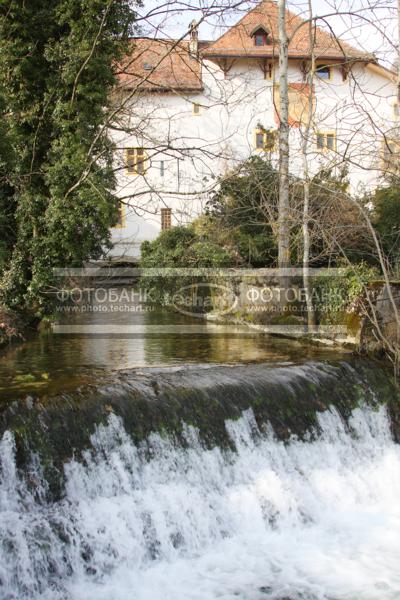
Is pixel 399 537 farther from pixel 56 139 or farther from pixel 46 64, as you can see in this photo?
pixel 46 64

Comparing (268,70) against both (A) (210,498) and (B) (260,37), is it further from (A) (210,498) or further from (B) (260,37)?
(A) (210,498)

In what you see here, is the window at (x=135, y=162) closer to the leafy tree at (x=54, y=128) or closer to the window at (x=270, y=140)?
the leafy tree at (x=54, y=128)

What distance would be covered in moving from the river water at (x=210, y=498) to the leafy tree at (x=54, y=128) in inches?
113

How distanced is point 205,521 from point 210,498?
29 centimetres

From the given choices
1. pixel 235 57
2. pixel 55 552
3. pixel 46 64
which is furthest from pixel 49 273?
pixel 235 57

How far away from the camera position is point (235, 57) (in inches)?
1025

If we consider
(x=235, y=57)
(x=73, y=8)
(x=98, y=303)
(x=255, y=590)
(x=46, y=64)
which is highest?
(x=235, y=57)

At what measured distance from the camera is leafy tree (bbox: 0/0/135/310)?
1044cm

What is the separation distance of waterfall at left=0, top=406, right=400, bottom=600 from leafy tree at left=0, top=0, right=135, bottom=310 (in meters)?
5.30

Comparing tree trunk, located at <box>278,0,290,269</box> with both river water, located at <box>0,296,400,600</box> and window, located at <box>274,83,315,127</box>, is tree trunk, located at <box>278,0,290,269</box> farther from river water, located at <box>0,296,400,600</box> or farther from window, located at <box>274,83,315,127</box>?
river water, located at <box>0,296,400,600</box>

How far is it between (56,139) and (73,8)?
7.50 ft

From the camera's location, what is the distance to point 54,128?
10.9 m

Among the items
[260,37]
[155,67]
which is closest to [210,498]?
[155,67]

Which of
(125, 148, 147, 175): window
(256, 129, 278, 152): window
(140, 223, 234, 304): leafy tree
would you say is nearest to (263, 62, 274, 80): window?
(125, 148, 147, 175): window
